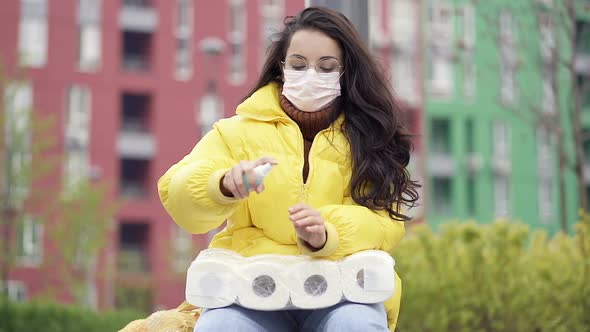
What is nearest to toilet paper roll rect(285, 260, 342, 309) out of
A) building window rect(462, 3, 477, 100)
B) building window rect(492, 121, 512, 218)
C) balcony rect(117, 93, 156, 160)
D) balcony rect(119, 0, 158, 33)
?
balcony rect(117, 93, 156, 160)

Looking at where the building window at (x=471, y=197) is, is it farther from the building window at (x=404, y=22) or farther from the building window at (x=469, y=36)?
the building window at (x=404, y=22)

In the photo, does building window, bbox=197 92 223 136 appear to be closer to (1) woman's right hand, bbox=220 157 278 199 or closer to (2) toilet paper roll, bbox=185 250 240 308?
(2) toilet paper roll, bbox=185 250 240 308

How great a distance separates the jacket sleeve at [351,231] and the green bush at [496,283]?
428 cm

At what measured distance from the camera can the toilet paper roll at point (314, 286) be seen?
331 cm

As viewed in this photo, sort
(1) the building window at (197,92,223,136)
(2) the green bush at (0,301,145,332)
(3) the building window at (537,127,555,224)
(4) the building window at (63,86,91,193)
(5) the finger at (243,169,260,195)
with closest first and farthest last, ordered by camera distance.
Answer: (5) the finger at (243,169,260,195)
(2) the green bush at (0,301,145,332)
(4) the building window at (63,86,91,193)
(1) the building window at (197,92,223,136)
(3) the building window at (537,127,555,224)

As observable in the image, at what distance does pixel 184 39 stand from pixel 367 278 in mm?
40231

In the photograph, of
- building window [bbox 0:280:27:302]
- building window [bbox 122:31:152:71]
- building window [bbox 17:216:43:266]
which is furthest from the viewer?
building window [bbox 122:31:152:71]

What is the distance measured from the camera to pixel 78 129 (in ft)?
137

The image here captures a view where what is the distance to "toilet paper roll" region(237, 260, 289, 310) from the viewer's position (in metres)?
3.30

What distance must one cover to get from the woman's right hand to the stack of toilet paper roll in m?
0.24

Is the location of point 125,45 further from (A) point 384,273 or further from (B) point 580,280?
(A) point 384,273

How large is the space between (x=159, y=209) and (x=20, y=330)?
25.5 meters

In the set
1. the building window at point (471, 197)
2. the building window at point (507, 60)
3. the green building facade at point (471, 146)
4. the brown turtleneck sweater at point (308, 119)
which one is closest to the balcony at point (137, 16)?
the green building facade at point (471, 146)

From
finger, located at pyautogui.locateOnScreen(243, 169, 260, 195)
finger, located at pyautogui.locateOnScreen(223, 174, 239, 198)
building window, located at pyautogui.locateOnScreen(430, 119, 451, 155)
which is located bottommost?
building window, located at pyautogui.locateOnScreen(430, 119, 451, 155)
